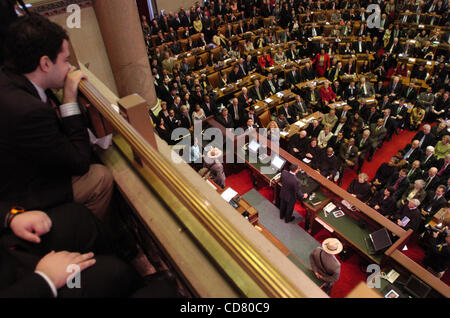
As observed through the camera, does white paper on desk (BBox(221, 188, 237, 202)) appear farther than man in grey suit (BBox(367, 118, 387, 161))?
No

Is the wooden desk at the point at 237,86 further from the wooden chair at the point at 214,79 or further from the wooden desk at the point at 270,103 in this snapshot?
the wooden desk at the point at 270,103

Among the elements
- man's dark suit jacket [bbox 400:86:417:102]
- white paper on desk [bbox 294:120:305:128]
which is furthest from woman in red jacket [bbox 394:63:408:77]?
white paper on desk [bbox 294:120:305:128]

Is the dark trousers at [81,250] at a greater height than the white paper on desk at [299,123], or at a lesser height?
greater

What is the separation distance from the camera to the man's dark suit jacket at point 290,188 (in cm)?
615

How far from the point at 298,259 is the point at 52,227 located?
15.7 ft

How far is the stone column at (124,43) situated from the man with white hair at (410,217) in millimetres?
6259

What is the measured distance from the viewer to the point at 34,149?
→ 1553 mm

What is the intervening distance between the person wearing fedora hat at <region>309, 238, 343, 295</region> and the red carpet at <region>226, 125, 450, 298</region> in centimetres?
83

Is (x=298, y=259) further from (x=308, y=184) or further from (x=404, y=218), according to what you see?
(x=404, y=218)

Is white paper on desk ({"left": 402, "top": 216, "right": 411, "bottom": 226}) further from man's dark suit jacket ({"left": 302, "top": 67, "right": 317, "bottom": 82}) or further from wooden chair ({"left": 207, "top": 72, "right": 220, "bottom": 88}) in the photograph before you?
wooden chair ({"left": 207, "top": 72, "right": 220, "bottom": 88})

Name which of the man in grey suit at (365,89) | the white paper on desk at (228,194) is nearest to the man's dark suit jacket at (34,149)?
the white paper on desk at (228,194)

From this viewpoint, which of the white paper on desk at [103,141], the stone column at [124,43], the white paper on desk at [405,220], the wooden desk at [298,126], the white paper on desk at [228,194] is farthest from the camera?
the wooden desk at [298,126]

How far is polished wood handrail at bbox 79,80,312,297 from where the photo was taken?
1066 millimetres
